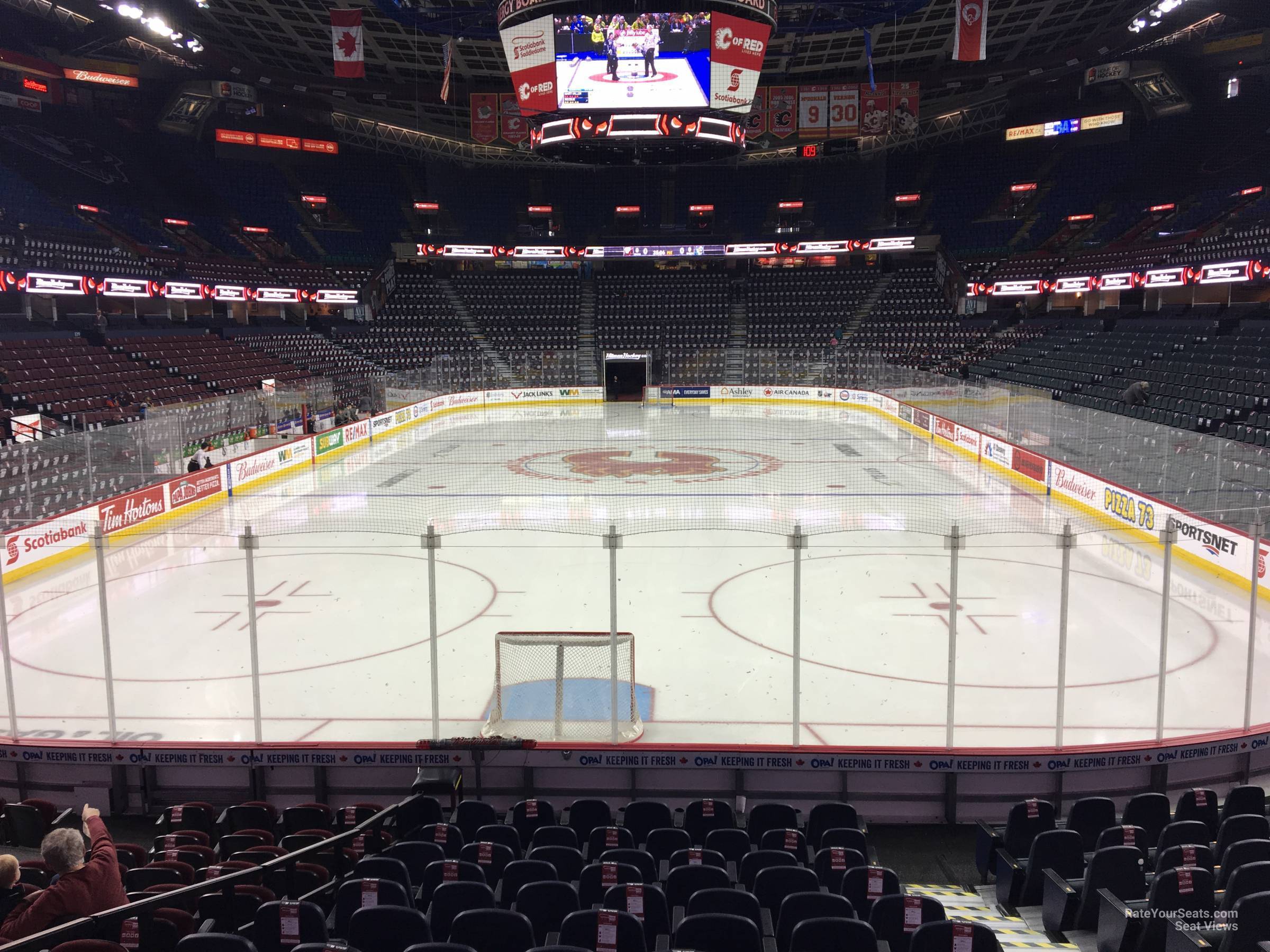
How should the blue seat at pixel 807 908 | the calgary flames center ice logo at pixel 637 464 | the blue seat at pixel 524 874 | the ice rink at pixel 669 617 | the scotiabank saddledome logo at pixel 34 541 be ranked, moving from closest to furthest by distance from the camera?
the blue seat at pixel 807 908
the blue seat at pixel 524 874
the ice rink at pixel 669 617
the scotiabank saddledome logo at pixel 34 541
the calgary flames center ice logo at pixel 637 464

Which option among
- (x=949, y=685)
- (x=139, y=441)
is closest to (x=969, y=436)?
(x=949, y=685)

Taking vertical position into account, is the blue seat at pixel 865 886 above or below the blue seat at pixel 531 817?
above

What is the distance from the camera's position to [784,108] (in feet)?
110

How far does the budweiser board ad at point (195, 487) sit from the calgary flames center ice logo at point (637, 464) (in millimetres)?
8334

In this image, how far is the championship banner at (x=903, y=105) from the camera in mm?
33188

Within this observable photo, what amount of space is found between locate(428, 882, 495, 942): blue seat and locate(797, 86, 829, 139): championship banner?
1313 inches

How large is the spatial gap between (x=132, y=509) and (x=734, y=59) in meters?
20.0

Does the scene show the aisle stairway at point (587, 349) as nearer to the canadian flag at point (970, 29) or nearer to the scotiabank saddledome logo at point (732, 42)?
the scotiabank saddledome logo at point (732, 42)

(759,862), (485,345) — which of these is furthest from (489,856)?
(485,345)

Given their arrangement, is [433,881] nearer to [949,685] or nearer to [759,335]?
[949,685]

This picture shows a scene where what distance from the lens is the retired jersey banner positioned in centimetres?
3338

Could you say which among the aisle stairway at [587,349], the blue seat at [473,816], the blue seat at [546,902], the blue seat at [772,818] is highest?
the aisle stairway at [587,349]

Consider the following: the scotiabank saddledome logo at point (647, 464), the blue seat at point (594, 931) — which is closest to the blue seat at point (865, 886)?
the blue seat at point (594, 931)

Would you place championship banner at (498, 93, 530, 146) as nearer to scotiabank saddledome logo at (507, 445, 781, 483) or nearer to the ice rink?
scotiabank saddledome logo at (507, 445, 781, 483)
